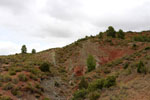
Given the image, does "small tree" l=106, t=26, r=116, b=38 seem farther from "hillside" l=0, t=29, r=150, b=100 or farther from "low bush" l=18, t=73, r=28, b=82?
"low bush" l=18, t=73, r=28, b=82

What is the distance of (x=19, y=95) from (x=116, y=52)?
→ 32321mm

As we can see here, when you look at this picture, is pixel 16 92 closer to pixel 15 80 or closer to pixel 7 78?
pixel 15 80

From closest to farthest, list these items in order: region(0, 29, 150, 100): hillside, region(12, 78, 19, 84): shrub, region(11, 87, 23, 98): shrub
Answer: region(0, 29, 150, 100): hillside
region(11, 87, 23, 98): shrub
region(12, 78, 19, 84): shrub

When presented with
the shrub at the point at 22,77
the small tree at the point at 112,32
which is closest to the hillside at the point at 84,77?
the shrub at the point at 22,77

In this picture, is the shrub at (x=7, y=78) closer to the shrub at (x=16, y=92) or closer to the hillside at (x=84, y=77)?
the hillside at (x=84, y=77)

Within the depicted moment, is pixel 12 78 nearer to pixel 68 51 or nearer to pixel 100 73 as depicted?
pixel 100 73

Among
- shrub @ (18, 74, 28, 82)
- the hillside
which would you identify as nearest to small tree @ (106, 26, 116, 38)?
the hillside

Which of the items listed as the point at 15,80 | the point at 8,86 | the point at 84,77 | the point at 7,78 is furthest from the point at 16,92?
the point at 84,77

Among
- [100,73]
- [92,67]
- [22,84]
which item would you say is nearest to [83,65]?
[92,67]

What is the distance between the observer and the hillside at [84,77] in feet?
48.8

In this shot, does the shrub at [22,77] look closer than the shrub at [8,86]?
No

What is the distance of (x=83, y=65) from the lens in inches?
1518

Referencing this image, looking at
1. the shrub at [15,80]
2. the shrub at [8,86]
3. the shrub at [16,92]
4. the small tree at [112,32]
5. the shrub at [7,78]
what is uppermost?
the small tree at [112,32]

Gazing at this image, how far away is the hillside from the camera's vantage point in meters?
14.9
